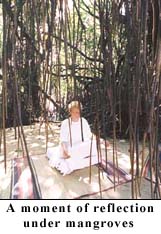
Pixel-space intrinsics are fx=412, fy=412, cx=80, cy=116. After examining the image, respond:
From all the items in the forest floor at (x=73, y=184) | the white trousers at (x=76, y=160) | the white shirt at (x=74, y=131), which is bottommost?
the forest floor at (x=73, y=184)

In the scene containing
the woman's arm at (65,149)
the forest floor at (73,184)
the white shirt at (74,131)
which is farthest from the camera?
the woman's arm at (65,149)

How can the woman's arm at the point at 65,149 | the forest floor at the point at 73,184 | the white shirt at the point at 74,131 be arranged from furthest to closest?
the woman's arm at the point at 65,149, the white shirt at the point at 74,131, the forest floor at the point at 73,184

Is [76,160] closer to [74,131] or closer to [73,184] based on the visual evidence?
[73,184]

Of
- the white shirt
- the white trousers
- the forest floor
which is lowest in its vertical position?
the forest floor

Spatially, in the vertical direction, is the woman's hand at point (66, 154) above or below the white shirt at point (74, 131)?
below

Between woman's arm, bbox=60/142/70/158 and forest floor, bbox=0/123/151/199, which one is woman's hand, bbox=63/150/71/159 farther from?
forest floor, bbox=0/123/151/199

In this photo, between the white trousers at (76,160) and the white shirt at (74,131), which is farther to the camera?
the white trousers at (76,160)

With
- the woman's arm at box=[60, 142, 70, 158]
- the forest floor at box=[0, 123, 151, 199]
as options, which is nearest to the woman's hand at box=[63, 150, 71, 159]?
the woman's arm at box=[60, 142, 70, 158]

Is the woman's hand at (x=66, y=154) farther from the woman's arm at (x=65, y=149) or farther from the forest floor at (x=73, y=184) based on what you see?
the forest floor at (x=73, y=184)

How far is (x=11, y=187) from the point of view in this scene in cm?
216

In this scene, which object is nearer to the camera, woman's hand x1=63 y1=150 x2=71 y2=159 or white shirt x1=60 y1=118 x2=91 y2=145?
white shirt x1=60 y1=118 x2=91 y2=145

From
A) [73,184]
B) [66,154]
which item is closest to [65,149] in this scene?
[66,154]

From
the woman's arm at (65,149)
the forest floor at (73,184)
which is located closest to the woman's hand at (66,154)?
the woman's arm at (65,149)
